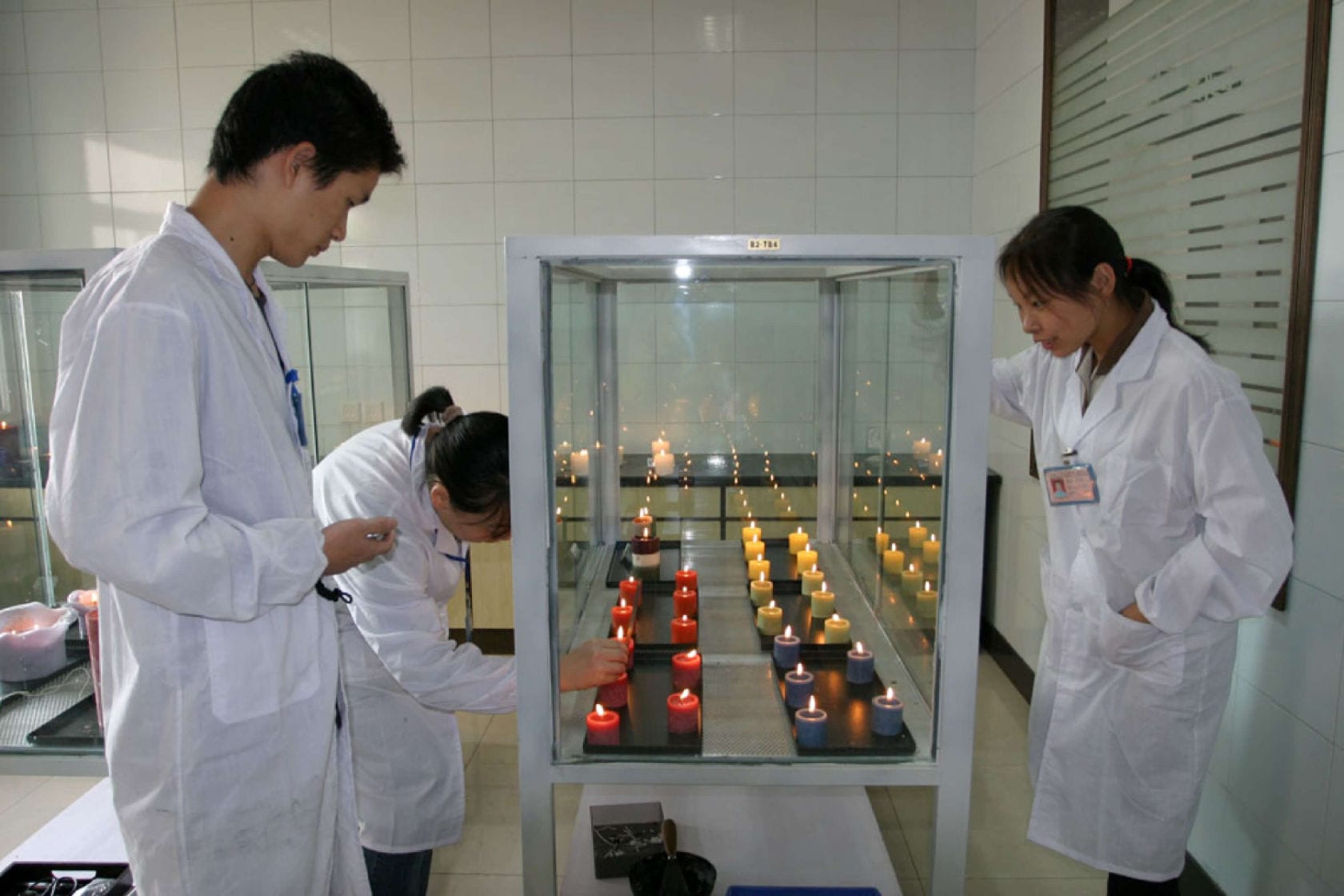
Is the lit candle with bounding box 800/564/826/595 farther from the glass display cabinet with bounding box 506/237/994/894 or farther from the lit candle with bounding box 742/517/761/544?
the lit candle with bounding box 742/517/761/544

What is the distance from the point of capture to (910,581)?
1.58 m

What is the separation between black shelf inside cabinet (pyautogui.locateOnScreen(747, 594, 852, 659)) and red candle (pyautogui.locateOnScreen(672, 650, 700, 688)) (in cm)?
22

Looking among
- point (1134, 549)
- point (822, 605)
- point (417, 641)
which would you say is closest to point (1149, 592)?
point (1134, 549)

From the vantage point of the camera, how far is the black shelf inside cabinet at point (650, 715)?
52.1 inches

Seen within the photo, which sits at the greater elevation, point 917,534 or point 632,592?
point 917,534

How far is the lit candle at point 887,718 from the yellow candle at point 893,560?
0.36m

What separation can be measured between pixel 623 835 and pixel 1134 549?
1.00 metres

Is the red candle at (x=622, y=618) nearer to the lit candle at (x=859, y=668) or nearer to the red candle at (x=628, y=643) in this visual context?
the red candle at (x=628, y=643)

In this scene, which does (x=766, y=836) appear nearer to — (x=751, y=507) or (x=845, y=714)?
(x=845, y=714)

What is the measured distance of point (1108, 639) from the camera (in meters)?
1.58

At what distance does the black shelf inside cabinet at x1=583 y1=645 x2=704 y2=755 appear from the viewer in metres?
1.32

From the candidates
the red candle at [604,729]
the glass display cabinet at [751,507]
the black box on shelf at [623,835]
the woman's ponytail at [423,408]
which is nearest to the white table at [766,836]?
the black box on shelf at [623,835]

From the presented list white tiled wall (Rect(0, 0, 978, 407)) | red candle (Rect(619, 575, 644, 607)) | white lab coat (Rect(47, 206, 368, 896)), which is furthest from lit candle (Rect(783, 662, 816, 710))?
white tiled wall (Rect(0, 0, 978, 407))

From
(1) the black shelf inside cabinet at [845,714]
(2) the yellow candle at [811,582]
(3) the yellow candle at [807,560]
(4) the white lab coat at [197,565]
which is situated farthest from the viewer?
(3) the yellow candle at [807,560]
